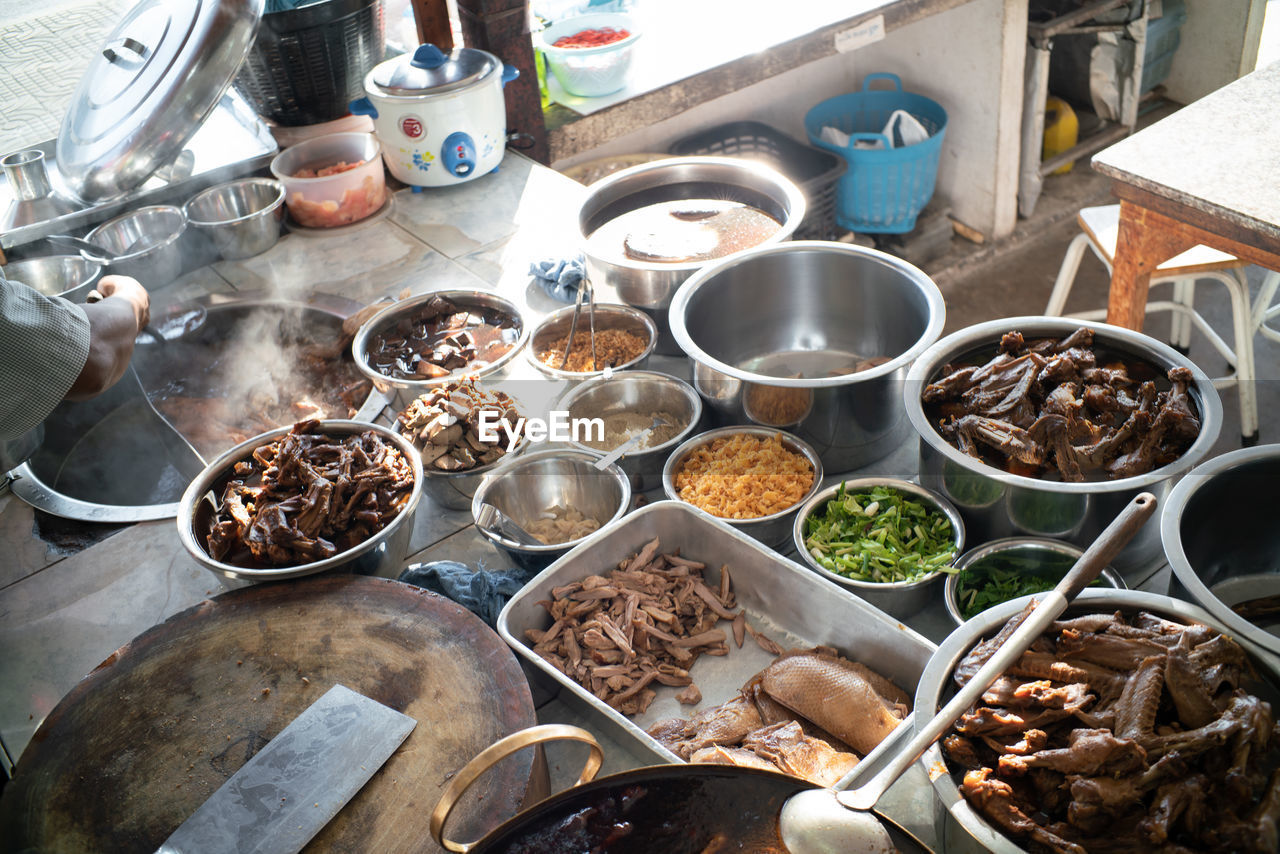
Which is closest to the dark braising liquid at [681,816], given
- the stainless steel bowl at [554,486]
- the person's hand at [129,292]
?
the stainless steel bowl at [554,486]

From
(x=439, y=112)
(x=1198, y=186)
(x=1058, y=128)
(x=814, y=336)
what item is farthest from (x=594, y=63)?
(x=1058, y=128)

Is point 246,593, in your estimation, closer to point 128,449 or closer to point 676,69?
point 128,449

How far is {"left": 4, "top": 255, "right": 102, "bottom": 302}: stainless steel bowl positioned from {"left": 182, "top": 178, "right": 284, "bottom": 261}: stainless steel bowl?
381 millimetres

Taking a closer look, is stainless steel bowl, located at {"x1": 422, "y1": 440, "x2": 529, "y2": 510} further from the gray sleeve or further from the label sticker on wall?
the label sticker on wall

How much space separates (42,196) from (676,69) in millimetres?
2338

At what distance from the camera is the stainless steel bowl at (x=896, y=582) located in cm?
171

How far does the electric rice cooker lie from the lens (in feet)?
10.1

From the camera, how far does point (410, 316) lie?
8.47ft

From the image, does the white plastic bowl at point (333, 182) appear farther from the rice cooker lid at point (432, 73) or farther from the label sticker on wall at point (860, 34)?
the label sticker on wall at point (860, 34)

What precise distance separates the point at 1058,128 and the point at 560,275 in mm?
3941

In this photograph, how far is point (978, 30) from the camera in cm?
464

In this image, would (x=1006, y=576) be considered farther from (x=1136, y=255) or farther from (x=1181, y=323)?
(x=1181, y=323)

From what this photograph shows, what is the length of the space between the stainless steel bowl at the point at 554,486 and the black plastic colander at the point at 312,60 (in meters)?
2.06

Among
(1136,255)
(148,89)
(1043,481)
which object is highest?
(148,89)
